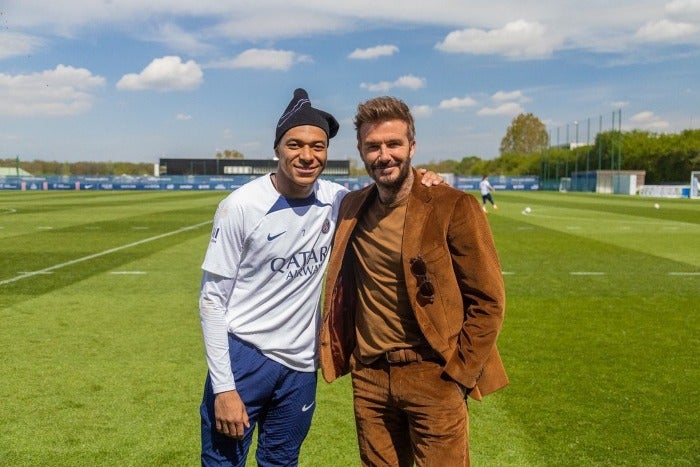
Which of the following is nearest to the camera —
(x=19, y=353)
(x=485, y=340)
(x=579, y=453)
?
(x=485, y=340)

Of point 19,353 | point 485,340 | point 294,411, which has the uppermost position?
point 485,340

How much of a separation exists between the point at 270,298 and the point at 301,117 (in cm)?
86

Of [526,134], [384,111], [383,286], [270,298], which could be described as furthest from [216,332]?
[526,134]

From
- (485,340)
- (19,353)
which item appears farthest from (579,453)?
(19,353)

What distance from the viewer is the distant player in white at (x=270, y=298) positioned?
2.96m

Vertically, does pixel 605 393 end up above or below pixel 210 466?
below

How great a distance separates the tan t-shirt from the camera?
2.94 meters

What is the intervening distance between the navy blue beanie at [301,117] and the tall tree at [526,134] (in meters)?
145

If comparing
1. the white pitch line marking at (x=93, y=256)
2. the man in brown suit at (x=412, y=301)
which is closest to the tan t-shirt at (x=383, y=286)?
the man in brown suit at (x=412, y=301)

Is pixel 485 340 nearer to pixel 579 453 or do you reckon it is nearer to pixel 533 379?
pixel 579 453

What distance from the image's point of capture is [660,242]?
1731 cm

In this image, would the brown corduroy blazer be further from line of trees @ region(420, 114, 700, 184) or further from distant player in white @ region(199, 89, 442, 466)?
line of trees @ region(420, 114, 700, 184)

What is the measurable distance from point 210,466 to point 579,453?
2637 millimetres

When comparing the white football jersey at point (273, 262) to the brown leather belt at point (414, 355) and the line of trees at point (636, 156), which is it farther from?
the line of trees at point (636, 156)
